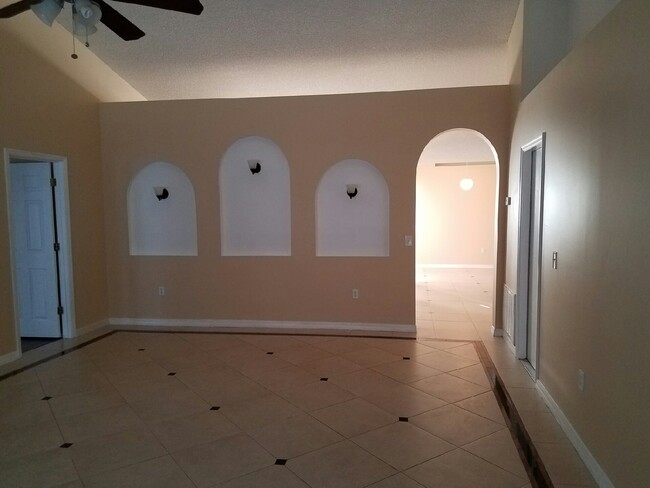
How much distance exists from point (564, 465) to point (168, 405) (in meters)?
2.82

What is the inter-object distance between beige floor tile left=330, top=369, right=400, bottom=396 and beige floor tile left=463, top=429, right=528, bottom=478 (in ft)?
3.37

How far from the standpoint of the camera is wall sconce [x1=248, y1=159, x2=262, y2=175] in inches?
225

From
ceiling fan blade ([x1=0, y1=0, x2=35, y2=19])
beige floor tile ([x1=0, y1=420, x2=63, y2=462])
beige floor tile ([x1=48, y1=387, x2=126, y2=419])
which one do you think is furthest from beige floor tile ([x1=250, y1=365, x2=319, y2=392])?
ceiling fan blade ([x1=0, y1=0, x2=35, y2=19])

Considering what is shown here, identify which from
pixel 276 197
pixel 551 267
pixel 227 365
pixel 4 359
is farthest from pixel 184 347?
pixel 551 267

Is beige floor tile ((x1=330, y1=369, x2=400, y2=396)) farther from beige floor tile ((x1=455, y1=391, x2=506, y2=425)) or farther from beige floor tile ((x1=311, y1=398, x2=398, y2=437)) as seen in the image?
beige floor tile ((x1=455, y1=391, x2=506, y2=425))

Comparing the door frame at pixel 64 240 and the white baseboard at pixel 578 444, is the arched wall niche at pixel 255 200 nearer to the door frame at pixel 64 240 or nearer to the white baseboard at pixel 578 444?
the door frame at pixel 64 240

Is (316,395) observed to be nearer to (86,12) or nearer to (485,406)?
(485,406)

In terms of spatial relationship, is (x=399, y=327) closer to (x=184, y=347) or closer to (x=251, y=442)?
(x=184, y=347)

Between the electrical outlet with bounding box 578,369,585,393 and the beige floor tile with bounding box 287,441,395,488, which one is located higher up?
the electrical outlet with bounding box 578,369,585,393

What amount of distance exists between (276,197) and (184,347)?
7.11 ft

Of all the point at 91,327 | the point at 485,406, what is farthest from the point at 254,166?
the point at 485,406

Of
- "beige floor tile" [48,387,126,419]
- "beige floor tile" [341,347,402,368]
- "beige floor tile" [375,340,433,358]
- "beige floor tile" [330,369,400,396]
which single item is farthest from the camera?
"beige floor tile" [375,340,433,358]

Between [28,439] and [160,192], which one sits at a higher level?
[160,192]

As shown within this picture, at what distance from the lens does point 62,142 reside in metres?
5.29
